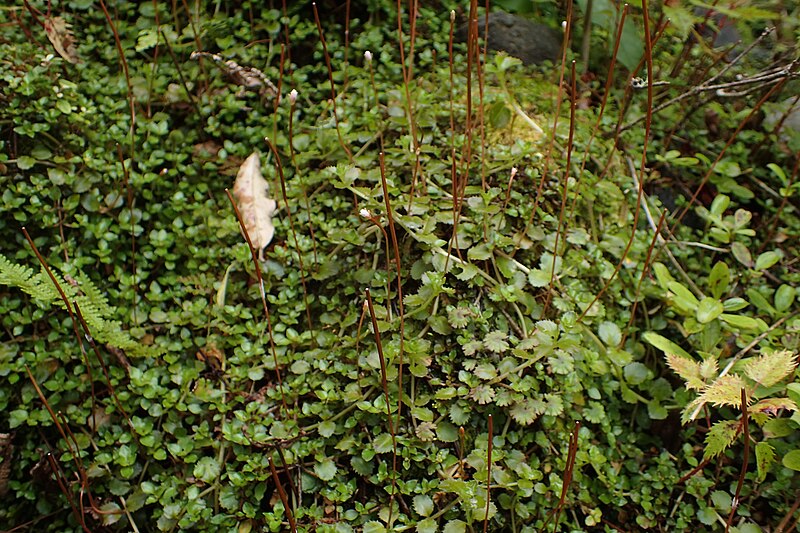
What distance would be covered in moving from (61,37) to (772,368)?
9.50 feet

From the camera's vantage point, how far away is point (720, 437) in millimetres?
1599

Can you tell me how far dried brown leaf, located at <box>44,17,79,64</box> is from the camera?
7.95ft

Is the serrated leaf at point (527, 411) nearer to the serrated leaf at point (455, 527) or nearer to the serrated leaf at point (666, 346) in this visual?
the serrated leaf at point (455, 527)

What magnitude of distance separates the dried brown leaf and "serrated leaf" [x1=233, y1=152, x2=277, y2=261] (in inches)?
36.1

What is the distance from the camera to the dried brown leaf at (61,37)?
2422mm

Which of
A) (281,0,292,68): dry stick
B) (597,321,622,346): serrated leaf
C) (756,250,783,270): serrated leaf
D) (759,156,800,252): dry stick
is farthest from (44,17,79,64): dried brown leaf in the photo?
(759,156,800,252): dry stick

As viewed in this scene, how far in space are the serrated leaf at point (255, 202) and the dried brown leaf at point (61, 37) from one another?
Result: 92cm

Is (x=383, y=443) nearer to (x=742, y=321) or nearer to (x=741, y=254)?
(x=742, y=321)

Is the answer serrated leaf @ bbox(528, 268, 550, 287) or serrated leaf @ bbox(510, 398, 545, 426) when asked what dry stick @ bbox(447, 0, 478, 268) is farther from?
serrated leaf @ bbox(510, 398, 545, 426)

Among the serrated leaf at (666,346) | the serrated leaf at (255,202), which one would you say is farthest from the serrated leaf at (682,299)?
the serrated leaf at (255,202)

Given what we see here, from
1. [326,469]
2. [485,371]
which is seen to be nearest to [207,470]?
[326,469]

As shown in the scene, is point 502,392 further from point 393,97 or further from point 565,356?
point 393,97

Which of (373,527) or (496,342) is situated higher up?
(496,342)

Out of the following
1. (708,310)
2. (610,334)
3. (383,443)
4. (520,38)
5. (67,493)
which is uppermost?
(520,38)
